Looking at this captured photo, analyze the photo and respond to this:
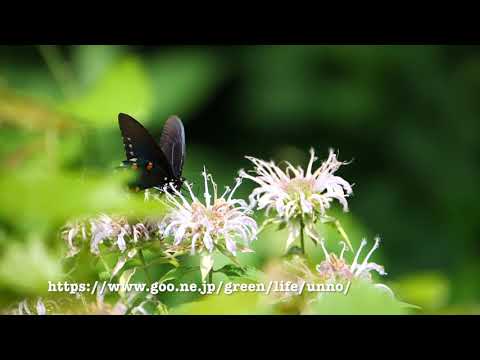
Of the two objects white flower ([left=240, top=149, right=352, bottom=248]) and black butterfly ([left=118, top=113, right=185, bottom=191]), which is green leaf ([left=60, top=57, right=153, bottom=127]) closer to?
black butterfly ([left=118, top=113, right=185, bottom=191])

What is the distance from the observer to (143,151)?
0.84m

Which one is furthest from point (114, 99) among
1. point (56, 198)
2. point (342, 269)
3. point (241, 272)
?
point (56, 198)

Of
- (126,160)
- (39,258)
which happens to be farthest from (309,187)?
(39,258)

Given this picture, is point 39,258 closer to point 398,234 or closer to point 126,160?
point 126,160

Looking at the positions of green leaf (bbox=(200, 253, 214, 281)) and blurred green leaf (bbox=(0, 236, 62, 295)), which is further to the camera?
green leaf (bbox=(200, 253, 214, 281))

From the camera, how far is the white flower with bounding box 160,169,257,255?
0.74 m

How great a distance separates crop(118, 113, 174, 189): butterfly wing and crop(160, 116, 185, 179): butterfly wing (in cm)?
8

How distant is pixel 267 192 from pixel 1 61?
2.51 ft

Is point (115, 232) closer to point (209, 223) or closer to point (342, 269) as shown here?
point (209, 223)

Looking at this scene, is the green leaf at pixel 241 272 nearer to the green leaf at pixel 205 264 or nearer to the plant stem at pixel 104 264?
the green leaf at pixel 205 264

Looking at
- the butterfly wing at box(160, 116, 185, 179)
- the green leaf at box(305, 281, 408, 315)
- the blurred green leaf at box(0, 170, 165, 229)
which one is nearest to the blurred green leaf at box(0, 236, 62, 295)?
the blurred green leaf at box(0, 170, 165, 229)

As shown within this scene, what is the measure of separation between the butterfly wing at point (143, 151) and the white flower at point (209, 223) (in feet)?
0.13

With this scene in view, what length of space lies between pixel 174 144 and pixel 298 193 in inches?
10.5

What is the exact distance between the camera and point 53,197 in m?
0.29
